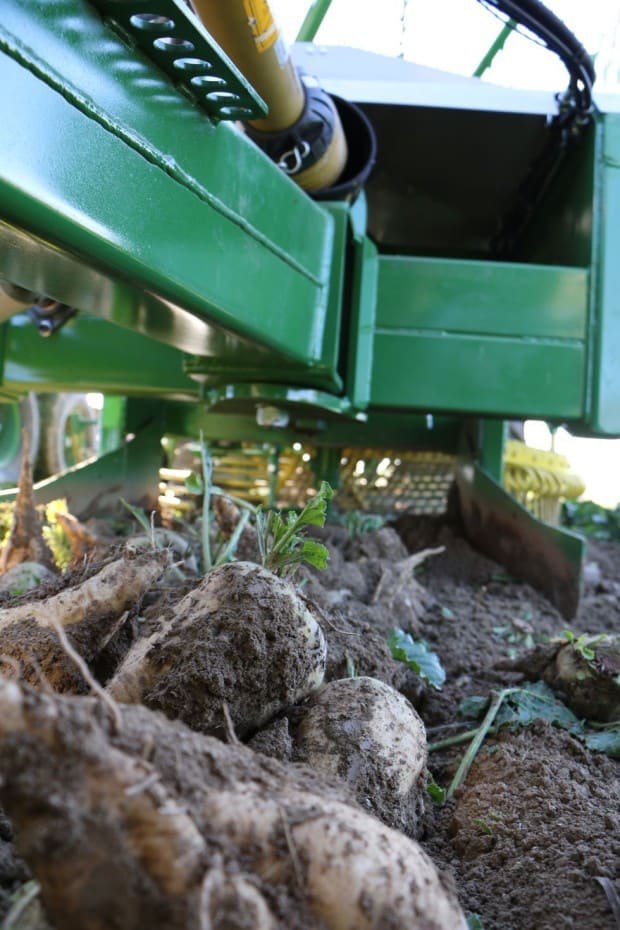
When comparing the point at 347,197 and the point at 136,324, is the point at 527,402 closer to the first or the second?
the point at 347,197

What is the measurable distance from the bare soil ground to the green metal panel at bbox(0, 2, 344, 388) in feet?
2.12

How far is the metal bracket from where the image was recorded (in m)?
1.24

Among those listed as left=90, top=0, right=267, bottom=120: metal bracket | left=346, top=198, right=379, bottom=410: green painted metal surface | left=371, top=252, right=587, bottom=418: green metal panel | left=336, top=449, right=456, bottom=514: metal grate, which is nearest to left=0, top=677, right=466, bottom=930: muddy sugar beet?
left=90, top=0, right=267, bottom=120: metal bracket

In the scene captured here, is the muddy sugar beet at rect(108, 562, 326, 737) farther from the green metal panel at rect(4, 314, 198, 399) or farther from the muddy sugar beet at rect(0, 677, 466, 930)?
the green metal panel at rect(4, 314, 198, 399)

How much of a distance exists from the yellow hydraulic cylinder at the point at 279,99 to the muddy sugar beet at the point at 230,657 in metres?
1.17

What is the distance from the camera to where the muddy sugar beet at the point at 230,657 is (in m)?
1.32

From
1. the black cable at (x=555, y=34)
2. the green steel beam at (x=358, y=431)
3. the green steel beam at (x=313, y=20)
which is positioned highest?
the green steel beam at (x=313, y=20)

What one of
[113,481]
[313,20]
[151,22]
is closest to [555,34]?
[151,22]

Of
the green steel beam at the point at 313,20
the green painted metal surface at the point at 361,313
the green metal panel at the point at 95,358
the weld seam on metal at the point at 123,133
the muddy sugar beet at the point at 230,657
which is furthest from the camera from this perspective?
the green steel beam at the point at 313,20

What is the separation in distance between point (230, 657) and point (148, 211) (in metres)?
0.80

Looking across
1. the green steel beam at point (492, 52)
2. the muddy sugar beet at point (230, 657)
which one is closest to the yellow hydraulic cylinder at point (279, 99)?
the muddy sugar beet at point (230, 657)

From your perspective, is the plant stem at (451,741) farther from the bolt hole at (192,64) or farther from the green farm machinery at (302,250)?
the bolt hole at (192,64)

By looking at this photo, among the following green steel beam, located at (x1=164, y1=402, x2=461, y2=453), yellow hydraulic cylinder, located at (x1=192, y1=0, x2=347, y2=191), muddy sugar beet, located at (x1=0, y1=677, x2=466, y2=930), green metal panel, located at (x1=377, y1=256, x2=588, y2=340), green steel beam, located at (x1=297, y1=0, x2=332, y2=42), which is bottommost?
muddy sugar beet, located at (x1=0, y1=677, x2=466, y2=930)

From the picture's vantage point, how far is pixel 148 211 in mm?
1459
